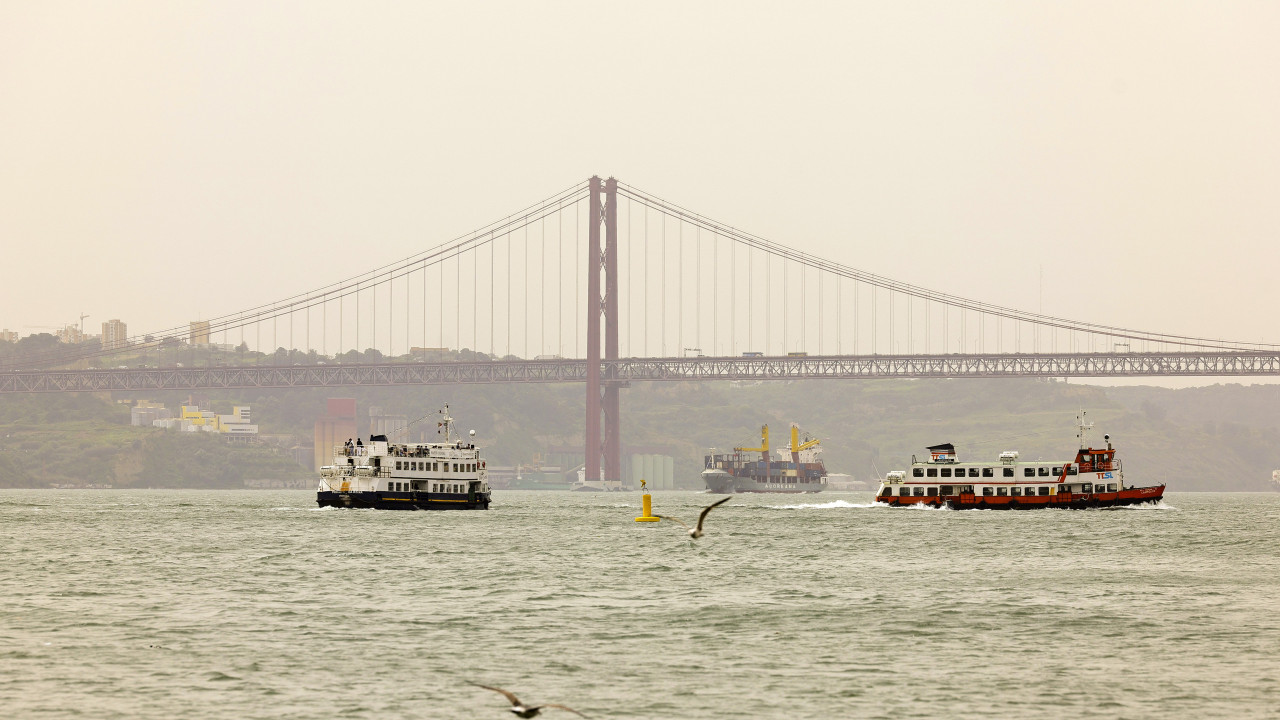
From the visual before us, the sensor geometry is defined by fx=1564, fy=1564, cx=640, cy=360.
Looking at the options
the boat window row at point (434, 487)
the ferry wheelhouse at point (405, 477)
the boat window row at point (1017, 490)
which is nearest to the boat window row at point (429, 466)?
the ferry wheelhouse at point (405, 477)

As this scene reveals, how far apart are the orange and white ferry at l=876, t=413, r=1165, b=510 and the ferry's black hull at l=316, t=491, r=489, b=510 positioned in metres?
30.9

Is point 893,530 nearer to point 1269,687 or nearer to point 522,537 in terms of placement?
point 522,537

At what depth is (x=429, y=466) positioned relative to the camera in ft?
345

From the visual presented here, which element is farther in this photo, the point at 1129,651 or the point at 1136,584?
the point at 1136,584

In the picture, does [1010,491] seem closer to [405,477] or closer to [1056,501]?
[1056,501]

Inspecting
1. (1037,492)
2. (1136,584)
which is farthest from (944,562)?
(1037,492)

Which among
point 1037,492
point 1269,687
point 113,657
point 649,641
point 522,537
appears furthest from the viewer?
point 1037,492

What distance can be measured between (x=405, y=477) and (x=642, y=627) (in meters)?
65.5

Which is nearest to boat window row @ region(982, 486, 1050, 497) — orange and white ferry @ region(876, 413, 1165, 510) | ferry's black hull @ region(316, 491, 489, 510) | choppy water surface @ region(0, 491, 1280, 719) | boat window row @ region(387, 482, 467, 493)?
orange and white ferry @ region(876, 413, 1165, 510)

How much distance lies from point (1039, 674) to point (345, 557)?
3690 cm

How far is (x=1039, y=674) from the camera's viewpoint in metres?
33.0

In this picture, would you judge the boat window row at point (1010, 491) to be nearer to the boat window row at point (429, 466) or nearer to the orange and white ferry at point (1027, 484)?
the orange and white ferry at point (1027, 484)

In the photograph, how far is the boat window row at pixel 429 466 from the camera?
104000 mm

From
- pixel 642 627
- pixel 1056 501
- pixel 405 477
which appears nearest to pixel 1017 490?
pixel 1056 501
